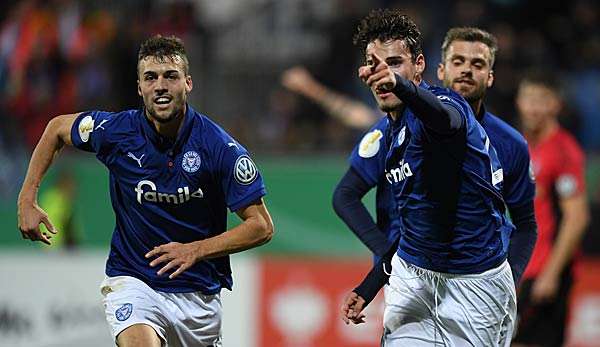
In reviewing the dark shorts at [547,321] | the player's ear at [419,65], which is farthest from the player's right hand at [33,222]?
the dark shorts at [547,321]

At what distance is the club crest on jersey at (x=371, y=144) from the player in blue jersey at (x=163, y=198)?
0.54 m

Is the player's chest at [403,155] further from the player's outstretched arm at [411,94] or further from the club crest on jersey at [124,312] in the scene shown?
the club crest on jersey at [124,312]

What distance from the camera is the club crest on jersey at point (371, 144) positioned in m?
5.52

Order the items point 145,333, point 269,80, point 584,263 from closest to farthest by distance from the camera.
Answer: point 145,333 → point 584,263 → point 269,80

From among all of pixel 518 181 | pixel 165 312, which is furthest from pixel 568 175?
pixel 165 312

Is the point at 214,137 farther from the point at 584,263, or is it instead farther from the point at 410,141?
the point at 584,263

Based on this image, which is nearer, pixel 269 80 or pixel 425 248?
pixel 425 248

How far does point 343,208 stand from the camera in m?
5.62

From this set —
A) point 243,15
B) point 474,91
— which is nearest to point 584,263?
point 474,91

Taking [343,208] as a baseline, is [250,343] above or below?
below

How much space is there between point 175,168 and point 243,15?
838 cm

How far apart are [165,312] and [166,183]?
2.06 ft

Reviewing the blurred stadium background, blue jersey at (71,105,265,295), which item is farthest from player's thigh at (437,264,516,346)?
the blurred stadium background

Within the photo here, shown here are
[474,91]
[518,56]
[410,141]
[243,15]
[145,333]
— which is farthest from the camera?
[243,15]
